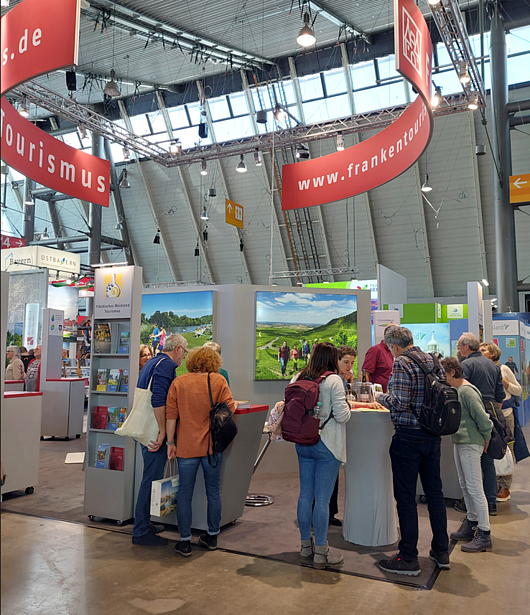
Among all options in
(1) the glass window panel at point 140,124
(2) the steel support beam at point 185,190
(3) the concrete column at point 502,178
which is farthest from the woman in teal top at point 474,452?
(1) the glass window panel at point 140,124

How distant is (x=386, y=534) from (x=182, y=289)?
3758 mm

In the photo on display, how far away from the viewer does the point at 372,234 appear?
50.8 ft

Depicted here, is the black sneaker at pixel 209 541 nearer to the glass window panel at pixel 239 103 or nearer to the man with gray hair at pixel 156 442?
the man with gray hair at pixel 156 442

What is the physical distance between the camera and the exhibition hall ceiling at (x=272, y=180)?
11.7 m

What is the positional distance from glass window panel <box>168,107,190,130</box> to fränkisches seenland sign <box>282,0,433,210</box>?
12.3 m

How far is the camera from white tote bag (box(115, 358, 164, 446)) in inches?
149

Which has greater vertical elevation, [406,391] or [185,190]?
[185,190]

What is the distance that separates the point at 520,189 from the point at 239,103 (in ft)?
25.5

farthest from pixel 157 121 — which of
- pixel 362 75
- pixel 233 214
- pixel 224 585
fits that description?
pixel 224 585

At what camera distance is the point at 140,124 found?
16.8 m

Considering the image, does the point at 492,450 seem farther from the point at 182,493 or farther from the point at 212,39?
the point at 212,39

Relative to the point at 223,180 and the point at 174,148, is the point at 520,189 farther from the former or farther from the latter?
the point at 223,180

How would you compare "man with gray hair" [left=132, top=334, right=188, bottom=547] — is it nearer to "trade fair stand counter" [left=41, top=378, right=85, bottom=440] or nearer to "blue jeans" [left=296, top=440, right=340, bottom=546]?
"blue jeans" [left=296, top=440, right=340, bottom=546]

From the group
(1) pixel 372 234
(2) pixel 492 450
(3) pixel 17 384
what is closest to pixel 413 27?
(2) pixel 492 450
